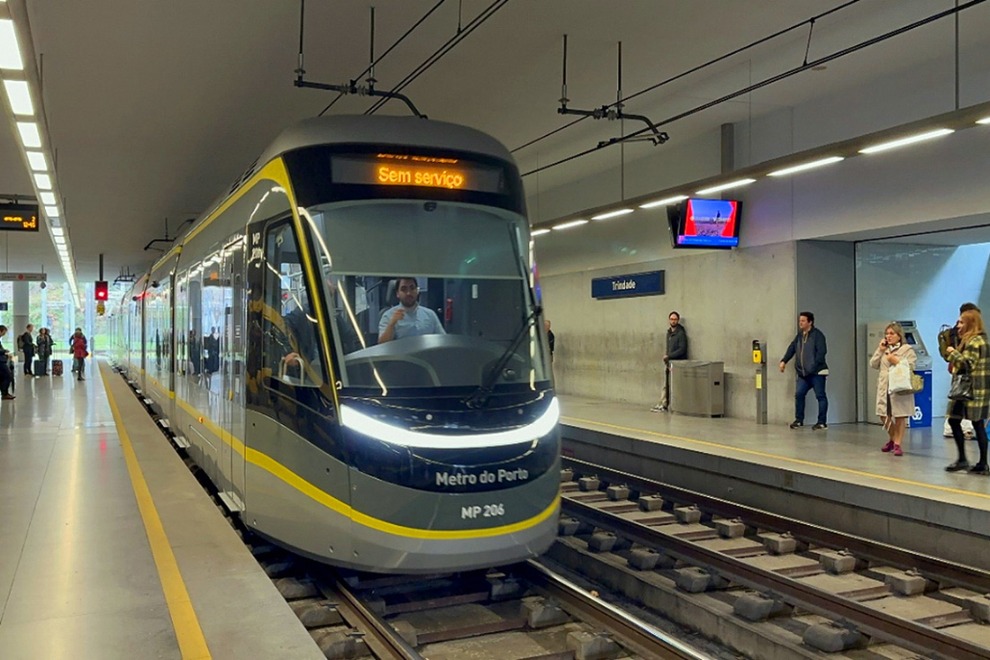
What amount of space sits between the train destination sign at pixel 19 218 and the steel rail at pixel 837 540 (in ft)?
40.2

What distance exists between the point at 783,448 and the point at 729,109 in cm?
536

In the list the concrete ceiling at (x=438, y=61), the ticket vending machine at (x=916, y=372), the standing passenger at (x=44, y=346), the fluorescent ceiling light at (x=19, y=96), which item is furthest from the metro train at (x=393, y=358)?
the standing passenger at (x=44, y=346)

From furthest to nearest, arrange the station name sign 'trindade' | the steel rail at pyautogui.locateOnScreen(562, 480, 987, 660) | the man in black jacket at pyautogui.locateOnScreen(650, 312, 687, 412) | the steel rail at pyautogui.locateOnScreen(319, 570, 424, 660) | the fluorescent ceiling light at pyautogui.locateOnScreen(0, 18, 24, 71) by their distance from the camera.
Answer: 1. the station name sign 'trindade'
2. the man in black jacket at pyautogui.locateOnScreen(650, 312, 687, 412)
3. the fluorescent ceiling light at pyautogui.locateOnScreen(0, 18, 24, 71)
4. the steel rail at pyautogui.locateOnScreen(562, 480, 987, 660)
5. the steel rail at pyautogui.locateOnScreen(319, 570, 424, 660)

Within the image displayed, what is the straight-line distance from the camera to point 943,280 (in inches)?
550

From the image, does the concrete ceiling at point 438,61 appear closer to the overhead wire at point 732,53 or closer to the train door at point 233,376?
the overhead wire at point 732,53

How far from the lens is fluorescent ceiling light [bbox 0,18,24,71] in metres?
5.83

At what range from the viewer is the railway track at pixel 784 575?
5.50 m

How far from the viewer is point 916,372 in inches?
500

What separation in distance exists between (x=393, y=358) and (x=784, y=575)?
12.4 ft

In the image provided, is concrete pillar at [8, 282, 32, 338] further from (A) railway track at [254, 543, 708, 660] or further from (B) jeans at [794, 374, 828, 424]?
(A) railway track at [254, 543, 708, 660]

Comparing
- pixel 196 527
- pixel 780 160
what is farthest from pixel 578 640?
pixel 780 160

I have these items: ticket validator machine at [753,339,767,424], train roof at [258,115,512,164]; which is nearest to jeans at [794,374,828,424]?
ticket validator machine at [753,339,767,424]

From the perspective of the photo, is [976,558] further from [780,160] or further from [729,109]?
[729,109]

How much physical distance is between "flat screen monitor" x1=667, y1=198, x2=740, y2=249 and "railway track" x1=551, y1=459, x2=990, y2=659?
5268 millimetres
